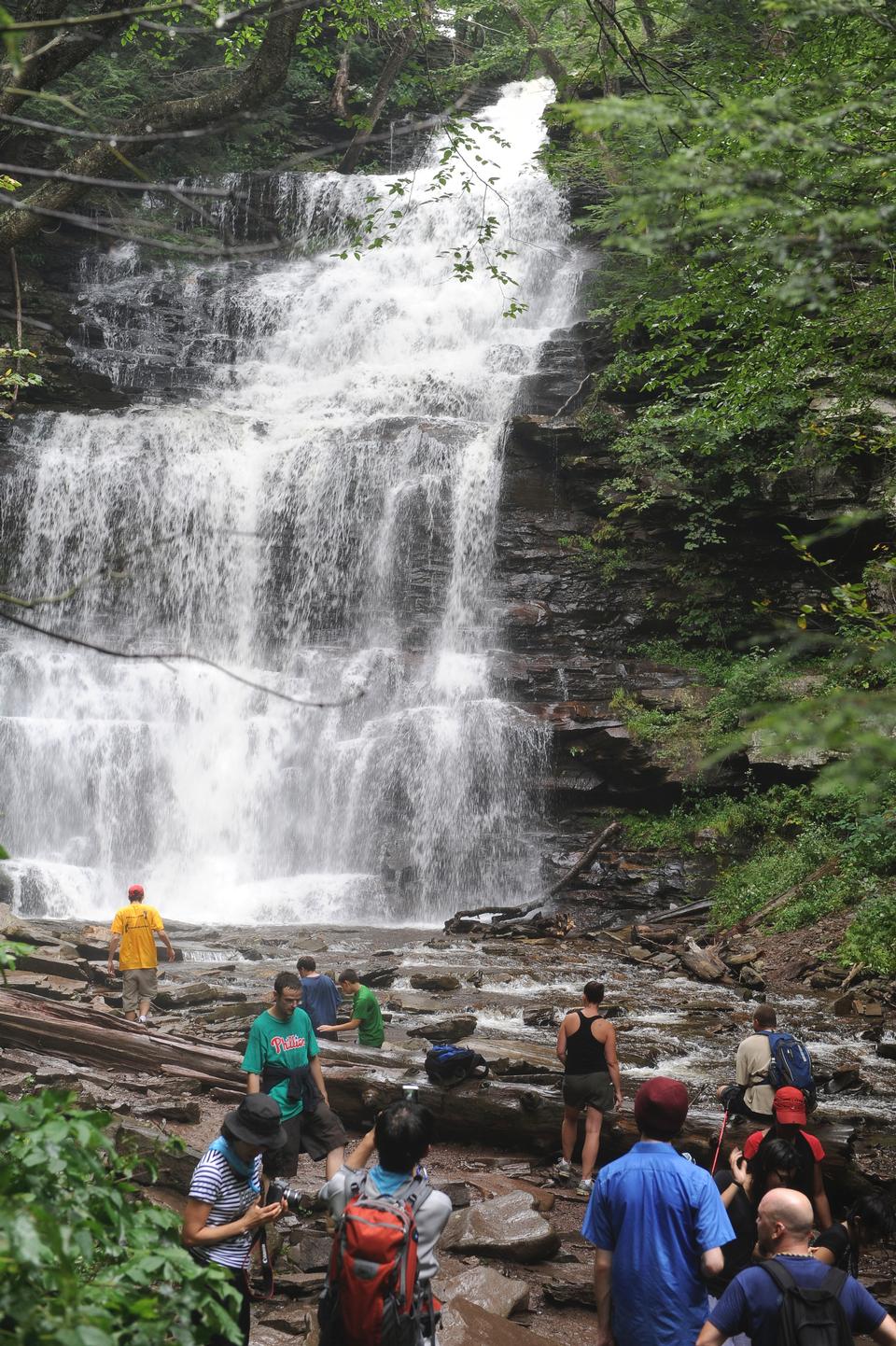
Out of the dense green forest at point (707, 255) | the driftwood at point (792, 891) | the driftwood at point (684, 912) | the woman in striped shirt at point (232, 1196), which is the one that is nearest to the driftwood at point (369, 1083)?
the woman in striped shirt at point (232, 1196)

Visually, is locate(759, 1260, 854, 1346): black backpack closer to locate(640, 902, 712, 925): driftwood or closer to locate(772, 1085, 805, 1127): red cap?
locate(772, 1085, 805, 1127): red cap

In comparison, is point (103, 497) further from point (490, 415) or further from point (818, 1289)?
point (818, 1289)

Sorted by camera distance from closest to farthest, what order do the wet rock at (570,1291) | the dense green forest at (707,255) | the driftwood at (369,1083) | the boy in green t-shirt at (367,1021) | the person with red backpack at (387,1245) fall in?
the person with red backpack at (387,1245) → the dense green forest at (707,255) → the wet rock at (570,1291) → the driftwood at (369,1083) → the boy in green t-shirt at (367,1021)

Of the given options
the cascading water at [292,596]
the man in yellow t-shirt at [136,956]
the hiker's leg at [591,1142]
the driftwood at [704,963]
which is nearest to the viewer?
the hiker's leg at [591,1142]

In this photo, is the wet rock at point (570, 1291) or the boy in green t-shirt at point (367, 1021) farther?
the boy in green t-shirt at point (367, 1021)

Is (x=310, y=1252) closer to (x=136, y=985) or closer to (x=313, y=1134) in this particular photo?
(x=313, y=1134)

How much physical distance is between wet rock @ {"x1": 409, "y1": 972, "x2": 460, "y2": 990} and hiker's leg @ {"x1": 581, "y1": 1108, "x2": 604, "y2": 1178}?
5.58 metres

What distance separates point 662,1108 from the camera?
3.57 metres

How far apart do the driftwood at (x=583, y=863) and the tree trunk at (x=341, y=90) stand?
2558 cm

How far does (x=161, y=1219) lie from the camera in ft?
8.45

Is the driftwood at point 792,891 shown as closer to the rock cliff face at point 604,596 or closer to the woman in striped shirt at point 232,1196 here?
the rock cliff face at point 604,596

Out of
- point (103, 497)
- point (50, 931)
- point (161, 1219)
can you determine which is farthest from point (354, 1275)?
point (103, 497)

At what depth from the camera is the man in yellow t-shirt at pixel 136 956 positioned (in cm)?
974

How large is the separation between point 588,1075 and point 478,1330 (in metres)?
2.31
